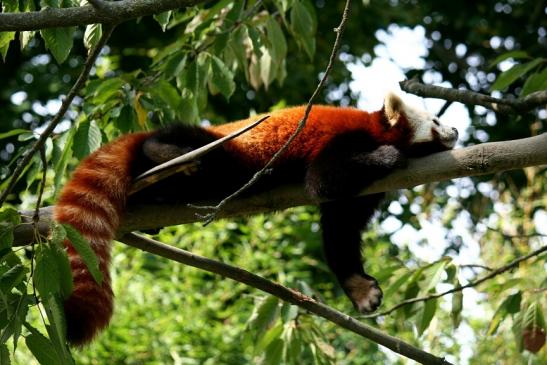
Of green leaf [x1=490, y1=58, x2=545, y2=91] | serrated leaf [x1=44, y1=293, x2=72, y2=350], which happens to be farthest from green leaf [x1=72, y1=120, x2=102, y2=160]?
green leaf [x1=490, y1=58, x2=545, y2=91]

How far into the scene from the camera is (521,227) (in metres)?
7.88

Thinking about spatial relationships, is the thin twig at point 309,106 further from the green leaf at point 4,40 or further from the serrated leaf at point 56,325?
the green leaf at point 4,40

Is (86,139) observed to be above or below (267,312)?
above

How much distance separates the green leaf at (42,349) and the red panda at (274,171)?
1.84 feet

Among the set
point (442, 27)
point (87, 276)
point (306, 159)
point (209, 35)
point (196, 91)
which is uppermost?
point (442, 27)

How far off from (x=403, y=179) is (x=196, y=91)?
1286mm

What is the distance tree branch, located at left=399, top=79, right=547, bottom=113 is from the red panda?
283 mm

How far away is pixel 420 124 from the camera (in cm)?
433

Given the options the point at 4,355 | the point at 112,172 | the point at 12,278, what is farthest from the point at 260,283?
the point at 4,355

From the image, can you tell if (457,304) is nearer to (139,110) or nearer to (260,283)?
(260,283)

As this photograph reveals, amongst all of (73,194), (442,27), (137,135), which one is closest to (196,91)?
(137,135)

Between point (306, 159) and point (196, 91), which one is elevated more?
point (196, 91)

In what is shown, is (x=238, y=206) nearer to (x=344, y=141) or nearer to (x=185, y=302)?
(x=344, y=141)

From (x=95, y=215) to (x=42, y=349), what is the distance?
1.12m
